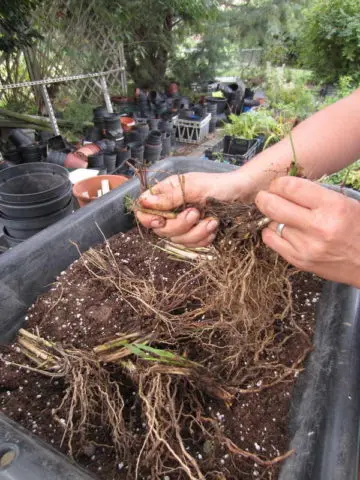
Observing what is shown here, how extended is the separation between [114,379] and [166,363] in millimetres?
166

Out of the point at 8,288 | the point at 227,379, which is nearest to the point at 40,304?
the point at 8,288

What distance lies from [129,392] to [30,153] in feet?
9.01

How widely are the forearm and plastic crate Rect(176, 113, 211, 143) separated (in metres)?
3.15

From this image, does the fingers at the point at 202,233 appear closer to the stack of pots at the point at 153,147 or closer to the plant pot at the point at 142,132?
the stack of pots at the point at 153,147

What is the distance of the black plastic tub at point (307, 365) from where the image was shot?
521 mm

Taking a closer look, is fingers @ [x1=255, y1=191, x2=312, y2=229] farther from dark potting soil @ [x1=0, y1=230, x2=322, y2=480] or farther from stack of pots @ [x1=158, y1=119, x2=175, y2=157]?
stack of pots @ [x1=158, y1=119, x2=175, y2=157]

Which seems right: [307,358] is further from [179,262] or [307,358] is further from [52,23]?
[52,23]

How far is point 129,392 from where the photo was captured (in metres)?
0.83

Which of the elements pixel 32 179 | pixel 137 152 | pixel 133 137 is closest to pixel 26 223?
pixel 32 179

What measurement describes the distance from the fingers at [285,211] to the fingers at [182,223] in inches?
8.4

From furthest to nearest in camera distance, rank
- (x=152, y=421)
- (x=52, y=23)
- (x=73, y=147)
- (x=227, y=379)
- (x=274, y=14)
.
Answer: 1. (x=274, y=14)
2. (x=52, y=23)
3. (x=73, y=147)
4. (x=227, y=379)
5. (x=152, y=421)

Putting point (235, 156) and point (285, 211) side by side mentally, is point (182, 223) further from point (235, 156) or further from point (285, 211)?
point (235, 156)

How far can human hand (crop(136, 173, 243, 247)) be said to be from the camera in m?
0.84

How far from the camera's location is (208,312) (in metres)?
0.97
